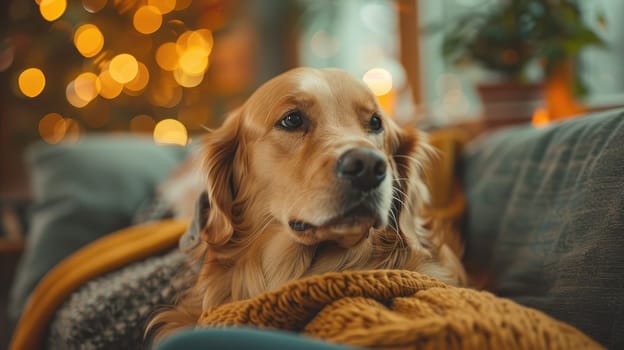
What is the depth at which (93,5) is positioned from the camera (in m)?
4.37

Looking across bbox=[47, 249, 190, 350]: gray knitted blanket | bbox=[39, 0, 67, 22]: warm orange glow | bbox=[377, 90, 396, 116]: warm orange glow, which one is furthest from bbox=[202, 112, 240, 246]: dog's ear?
bbox=[39, 0, 67, 22]: warm orange glow

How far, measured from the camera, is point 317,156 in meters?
1.20

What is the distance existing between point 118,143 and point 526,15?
6.19ft

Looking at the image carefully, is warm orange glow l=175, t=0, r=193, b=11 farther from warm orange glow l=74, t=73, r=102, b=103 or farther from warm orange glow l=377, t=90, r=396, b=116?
warm orange glow l=377, t=90, r=396, b=116

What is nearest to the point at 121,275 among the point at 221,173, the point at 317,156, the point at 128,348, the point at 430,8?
the point at 128,348

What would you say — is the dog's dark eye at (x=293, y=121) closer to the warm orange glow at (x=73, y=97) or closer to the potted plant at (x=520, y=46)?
the potted plant at (x=520, y=46)

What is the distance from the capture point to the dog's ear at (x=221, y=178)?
4.52 ft

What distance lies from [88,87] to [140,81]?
0.41m

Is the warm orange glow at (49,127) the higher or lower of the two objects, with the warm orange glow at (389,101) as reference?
lower

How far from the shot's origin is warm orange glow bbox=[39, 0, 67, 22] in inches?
166

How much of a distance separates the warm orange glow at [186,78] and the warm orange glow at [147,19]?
1.36ft

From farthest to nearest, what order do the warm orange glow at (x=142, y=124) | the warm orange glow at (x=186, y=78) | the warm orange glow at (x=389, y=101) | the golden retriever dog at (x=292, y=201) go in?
the warm orange glow at (x=186, y=78), the warm orange glow at (x=142, y=124), the warm orange glow at (x=389, y=101), the golden retriever dog at (x=292, y=201)

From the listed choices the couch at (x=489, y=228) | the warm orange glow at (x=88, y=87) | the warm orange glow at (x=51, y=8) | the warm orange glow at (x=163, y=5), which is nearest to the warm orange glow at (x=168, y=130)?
the warm orange glow at (x=88, y=87)

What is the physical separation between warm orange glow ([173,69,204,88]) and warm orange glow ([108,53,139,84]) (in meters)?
0.36
